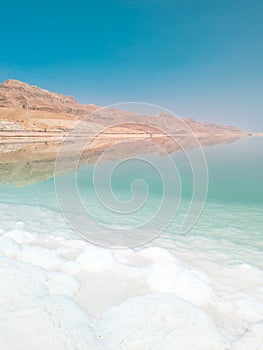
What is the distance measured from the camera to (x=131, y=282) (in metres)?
3.94

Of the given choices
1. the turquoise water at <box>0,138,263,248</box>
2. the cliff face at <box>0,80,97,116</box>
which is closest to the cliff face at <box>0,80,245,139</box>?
the cliff face at <box>0,80,97,116</box>

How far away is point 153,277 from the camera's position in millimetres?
3986

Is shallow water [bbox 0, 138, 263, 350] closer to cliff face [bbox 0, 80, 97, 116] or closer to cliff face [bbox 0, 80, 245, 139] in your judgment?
cliff face [bbox 0, 80, 245, 139]

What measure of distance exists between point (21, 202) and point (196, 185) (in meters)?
8.84

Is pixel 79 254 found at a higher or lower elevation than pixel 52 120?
lower

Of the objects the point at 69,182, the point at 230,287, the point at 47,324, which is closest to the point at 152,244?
the point at 230,287

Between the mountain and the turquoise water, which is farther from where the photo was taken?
the mountain

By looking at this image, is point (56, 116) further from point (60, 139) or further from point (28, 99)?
point (28, 99)

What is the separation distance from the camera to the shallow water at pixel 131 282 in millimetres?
2791

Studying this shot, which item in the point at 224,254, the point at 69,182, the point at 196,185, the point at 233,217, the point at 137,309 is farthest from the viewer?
the point at 196,185

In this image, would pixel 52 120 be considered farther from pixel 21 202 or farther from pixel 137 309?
pixel 137 309

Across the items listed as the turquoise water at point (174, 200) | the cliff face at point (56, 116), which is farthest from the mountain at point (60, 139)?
the turquoise water at point (174, 200)

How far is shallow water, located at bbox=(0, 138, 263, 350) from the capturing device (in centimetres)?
279

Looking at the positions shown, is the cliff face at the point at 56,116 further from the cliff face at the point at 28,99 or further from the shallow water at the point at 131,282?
the shallow water at the point at 131,282
